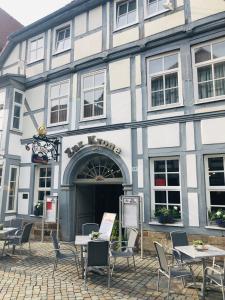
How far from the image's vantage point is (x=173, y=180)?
311 inches

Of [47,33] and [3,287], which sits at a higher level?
[47,33]

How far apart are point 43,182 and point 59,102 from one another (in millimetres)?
3261

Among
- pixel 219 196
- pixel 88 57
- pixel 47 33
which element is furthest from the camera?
pixel 47 33

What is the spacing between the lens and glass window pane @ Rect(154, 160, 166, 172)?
815 cm

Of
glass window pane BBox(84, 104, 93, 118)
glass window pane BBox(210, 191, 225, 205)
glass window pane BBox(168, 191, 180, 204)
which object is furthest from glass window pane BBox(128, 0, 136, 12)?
glass window pane BBox(210, 191, 225, 205)

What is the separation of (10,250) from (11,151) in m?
4.04

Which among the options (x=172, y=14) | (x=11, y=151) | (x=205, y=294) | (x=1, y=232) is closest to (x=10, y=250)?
(x=1, y=232)

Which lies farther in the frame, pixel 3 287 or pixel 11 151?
pixel 11 151

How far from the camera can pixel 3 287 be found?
524 centimetres

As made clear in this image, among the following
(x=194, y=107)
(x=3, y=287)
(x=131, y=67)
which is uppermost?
(x=131, y=67)

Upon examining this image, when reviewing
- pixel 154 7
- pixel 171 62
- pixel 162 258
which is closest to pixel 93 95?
pixel 171 62

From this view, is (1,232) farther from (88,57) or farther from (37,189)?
(88,57)

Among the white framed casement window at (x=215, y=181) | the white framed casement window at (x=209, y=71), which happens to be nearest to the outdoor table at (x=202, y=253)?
the white framed casement window at (x=215, y=181)

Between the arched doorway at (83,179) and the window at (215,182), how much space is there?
102 inches
